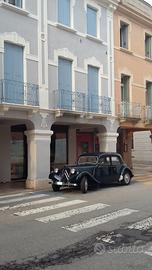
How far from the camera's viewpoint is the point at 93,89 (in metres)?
19.2

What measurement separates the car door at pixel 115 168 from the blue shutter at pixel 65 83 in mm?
3060

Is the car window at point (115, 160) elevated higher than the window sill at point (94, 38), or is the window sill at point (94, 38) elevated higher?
the window sill at point (94, 38)

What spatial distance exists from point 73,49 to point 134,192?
757cm

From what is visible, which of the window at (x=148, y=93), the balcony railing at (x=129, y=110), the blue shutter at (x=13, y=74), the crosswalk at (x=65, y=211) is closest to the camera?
the crosswalk at (x=65, y=211)

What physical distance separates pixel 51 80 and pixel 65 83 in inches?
42.5

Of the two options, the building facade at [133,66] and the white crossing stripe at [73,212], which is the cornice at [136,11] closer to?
the building facade at [133,66]

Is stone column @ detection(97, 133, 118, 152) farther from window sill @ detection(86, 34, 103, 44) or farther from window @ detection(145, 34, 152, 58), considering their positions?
window @ detection(145, 34, 152, 58)

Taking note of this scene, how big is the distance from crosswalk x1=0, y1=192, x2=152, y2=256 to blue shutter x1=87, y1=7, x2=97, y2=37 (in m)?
9.56

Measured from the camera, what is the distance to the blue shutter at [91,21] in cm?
1908

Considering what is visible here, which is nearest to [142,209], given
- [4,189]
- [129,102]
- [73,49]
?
[4,189]

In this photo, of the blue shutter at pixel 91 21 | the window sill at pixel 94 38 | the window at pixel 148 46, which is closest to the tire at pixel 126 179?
the window sill at pixel 94 38

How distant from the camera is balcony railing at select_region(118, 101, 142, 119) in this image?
67.8 feet

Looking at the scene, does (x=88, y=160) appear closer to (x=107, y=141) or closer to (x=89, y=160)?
(x=89, y=160)

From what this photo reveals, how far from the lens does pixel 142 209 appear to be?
35.3ft
